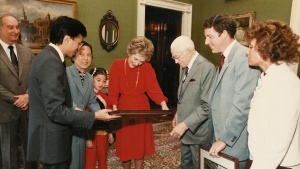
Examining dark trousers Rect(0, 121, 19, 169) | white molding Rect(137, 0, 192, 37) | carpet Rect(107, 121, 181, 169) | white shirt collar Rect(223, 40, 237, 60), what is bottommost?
carpet Rect(107, 121, 181, 169)

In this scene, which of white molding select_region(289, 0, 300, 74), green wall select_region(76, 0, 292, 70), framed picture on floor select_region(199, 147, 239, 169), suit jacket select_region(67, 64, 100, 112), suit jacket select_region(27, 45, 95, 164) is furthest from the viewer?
green wall select_region(76, 0, 292, 70)

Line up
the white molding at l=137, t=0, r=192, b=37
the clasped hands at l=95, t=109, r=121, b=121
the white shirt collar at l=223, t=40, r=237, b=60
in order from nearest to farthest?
the white shirt collar at l=223, t=40, r=237, b=60 → the clasped hands at l=95, t=109, r=121, b=121 → the white molding at l=137, t=0, r=192, b=37

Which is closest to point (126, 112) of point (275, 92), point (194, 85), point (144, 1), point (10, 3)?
point (194, 85)

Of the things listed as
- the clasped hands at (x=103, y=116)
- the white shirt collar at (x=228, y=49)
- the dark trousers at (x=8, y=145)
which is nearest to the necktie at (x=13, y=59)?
the dark trousers at (x=8, y=145)

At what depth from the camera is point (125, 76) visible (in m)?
2.76

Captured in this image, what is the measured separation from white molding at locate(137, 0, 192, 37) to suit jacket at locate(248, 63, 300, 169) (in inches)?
183

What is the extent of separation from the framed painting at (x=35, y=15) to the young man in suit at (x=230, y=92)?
3.51 m

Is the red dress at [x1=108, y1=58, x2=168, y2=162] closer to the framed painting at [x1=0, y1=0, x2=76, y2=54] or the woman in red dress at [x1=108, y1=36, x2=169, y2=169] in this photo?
the woman in red dress at [x1=108, y1=36, x2=169, y2=169]

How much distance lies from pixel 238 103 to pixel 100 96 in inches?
76.8

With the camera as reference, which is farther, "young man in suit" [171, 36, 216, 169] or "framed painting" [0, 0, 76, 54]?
"framed painting" [0, 0, 76, 54]

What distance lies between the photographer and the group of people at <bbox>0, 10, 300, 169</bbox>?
4.25 ft

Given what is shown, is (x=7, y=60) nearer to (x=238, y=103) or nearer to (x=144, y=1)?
(x=238, y=103)

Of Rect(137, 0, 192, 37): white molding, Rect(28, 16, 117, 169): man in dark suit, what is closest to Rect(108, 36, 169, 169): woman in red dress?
Rect(28, 16, 117, 169): man in dark suit

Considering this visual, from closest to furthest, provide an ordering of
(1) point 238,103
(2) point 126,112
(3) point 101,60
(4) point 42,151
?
1. (1) point 238,103
2. (4) point 42,151
3. (2) point 126,112
4. (3) point 101,60
